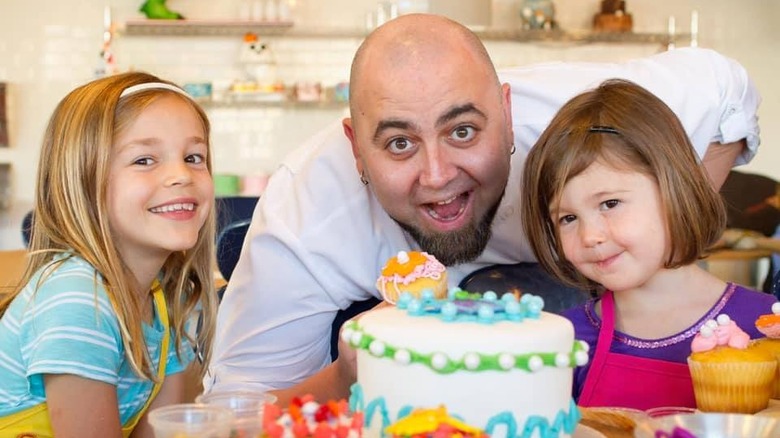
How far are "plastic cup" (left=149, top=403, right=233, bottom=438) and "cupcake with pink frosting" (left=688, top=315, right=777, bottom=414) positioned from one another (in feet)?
2.33

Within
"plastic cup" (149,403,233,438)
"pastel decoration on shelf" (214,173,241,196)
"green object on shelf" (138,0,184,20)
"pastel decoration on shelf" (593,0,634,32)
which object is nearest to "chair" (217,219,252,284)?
"plastic cup" (149,403,233,438)

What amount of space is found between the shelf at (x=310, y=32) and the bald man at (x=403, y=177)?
13.7 ft

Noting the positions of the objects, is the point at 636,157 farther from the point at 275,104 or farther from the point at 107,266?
the point at 275,104

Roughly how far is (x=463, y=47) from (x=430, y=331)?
1250 mm

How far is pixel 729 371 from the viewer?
1.45 meters

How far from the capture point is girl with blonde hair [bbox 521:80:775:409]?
1.84 metres

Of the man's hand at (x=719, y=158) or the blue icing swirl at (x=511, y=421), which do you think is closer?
the blue icing swirl at (x=511, y=421)

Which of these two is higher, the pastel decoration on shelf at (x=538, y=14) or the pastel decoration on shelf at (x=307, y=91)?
the pastel decoration on shelf at (x=538, y=14)

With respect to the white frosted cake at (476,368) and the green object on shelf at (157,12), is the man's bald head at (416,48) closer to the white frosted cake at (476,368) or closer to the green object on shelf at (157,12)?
the white frosted cake at (476,368)

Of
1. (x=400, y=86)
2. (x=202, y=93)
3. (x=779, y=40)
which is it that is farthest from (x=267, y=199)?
(x=779, y=40)

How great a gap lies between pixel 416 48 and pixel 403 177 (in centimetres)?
29

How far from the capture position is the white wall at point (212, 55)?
7191 millimetres

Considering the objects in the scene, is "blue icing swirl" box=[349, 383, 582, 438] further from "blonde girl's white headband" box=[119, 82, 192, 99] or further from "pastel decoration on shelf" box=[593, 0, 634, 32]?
"pastel decoration on shelf" box=[593, 0, 634, 32]

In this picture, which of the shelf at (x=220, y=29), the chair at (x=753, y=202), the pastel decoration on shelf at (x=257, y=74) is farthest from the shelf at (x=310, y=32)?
the chair at (x=753, y=202)
